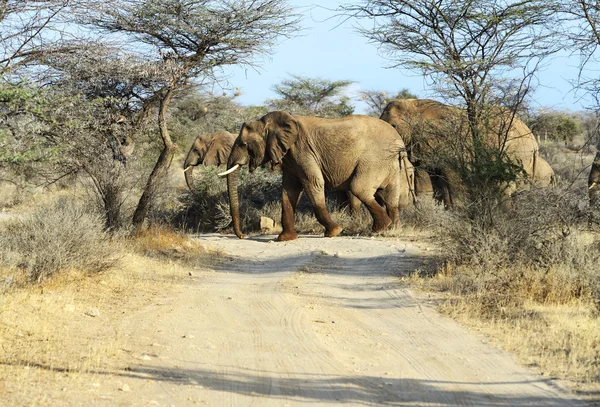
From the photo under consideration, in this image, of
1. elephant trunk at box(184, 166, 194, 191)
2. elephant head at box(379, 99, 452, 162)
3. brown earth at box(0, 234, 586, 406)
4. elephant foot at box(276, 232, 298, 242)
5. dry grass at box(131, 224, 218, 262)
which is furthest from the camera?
elephant trunk at box(184, 166, 194, 191)

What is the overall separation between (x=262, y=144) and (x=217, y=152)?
20.4ft

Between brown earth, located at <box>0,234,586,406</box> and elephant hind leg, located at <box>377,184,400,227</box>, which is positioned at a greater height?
brown earth, located at <box>0,234,586,406</box>

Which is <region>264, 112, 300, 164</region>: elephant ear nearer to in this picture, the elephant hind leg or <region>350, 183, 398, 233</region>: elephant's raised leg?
<region>350, 183, 398, 233</region>: elephant's raised leg

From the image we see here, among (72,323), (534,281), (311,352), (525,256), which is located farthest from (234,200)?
(311,352)

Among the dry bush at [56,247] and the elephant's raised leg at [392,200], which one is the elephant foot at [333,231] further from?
the dry bush at [56,247]

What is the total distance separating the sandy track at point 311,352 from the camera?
561 cm

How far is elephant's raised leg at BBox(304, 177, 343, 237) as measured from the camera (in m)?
15.8

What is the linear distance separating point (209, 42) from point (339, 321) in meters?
8.61

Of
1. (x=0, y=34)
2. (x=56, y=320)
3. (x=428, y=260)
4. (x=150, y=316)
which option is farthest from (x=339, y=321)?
(x=0, y=34)

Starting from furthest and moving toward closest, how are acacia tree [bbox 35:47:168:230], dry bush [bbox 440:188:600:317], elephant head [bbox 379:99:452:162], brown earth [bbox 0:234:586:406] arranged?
1. elephant head [bbox 379:99:452:162]
2. acacia tree [bbox 35:47:168:230]
3. dry bush [bbox 440:188:600:317]
4. brown earth [bbox 0:234:586:406]

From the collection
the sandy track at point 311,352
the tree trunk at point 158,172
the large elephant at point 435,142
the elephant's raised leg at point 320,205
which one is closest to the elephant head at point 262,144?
the elephant's raised leg at point 320,205

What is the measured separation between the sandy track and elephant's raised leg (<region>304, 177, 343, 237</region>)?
469cm

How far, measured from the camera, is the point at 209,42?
1527 centimetres

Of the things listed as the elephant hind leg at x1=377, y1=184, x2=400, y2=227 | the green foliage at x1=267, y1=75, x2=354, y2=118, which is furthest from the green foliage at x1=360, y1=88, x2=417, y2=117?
the elephant hind leg at x1=377, y1=184, x2=400, y2=227
